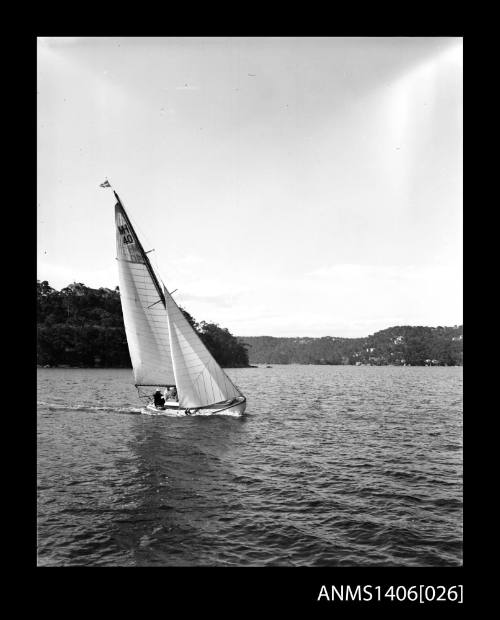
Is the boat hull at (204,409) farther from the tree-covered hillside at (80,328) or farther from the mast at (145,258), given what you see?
the tree-covered hillside at (80,328)

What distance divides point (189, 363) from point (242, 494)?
13445 millimetres

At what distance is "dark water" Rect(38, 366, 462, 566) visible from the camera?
11.6m

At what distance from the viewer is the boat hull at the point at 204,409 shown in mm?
30531

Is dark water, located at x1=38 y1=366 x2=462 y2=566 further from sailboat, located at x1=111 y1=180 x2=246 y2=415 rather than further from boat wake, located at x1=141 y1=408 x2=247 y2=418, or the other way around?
sailboat, located at x1=111 y1=180 x2=246 y2=415

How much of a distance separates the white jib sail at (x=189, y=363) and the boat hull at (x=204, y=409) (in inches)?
26.3

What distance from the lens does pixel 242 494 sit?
52.6 feet

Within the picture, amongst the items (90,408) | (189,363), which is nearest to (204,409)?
(189,363)

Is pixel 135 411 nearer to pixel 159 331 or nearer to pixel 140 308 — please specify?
pixel 159 331

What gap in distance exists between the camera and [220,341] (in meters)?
188

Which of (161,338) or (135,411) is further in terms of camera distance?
(135,411)

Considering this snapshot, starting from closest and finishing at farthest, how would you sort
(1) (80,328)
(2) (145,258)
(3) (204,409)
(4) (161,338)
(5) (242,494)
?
(5) (242,494), (2) (145,258), (4) (161,338), (3) (204,409), (1) (80,328)

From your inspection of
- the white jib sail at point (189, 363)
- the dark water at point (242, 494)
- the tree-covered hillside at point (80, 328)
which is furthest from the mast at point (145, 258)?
the tree-covered hillside at point (80, 328)
